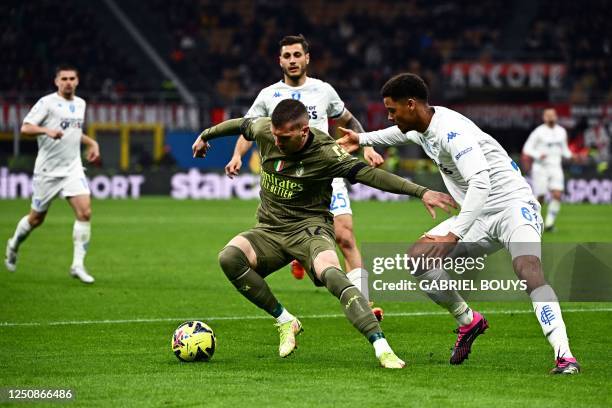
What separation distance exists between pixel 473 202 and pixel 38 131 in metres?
7.46

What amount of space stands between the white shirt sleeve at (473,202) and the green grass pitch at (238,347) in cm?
99

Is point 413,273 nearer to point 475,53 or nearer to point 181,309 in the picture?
point 181,309

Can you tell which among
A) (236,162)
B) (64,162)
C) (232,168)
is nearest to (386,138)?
(232,168)

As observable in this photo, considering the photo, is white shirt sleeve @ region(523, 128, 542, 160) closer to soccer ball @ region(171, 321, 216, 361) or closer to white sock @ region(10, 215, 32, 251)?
white sock @ region(10, 215, 32, 251)

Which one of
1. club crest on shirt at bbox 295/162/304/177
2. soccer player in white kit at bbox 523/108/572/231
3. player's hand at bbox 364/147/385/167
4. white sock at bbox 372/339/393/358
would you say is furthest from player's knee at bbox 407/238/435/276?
soccer player in white kit at bbox 523/108/572/231

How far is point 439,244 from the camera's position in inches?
285

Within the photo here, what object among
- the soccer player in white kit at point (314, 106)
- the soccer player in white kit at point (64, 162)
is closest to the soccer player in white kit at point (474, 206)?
the soccer player in white kit at point (314, 106)

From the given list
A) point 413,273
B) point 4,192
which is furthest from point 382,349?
point 4,192

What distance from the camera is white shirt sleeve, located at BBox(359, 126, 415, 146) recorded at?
330 inches

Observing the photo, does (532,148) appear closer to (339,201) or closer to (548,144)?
(548,144)

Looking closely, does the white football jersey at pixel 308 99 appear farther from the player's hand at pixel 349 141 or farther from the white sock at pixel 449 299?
the white sock at pixel 449 299

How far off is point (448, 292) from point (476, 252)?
14.0 inches

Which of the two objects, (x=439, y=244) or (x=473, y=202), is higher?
(x=473, y=202)

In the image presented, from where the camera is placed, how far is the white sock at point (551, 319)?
23.8 ft
